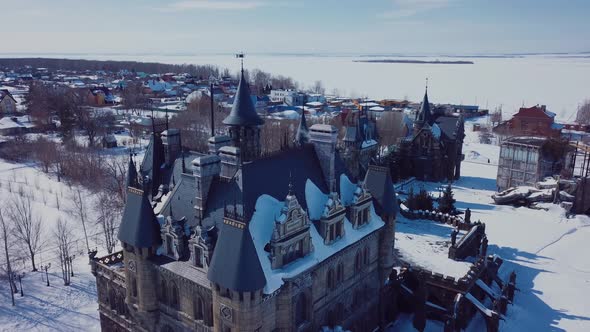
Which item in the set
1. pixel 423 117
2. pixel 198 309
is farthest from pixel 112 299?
pixel 423 117

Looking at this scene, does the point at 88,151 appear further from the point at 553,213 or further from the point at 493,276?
the point at 553,213

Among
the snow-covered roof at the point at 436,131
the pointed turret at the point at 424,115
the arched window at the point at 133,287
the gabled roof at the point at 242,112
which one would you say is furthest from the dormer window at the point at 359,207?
the pointed turret at the point at 424,115

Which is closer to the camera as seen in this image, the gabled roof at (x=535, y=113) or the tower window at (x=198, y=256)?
the tower window at (x=198, y=256)

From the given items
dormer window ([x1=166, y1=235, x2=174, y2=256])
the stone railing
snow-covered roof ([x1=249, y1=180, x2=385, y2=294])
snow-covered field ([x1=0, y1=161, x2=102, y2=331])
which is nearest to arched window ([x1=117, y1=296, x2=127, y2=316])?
snow-covered field ([x1=0, y1=161, x2=102, y2=331])

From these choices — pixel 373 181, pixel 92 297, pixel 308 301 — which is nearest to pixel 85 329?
pixel 92 297

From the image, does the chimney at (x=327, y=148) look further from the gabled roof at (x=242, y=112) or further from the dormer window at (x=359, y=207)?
the gabled roof at (x=242, y=112)

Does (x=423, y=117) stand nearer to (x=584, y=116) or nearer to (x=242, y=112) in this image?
(x=242, y=112)
